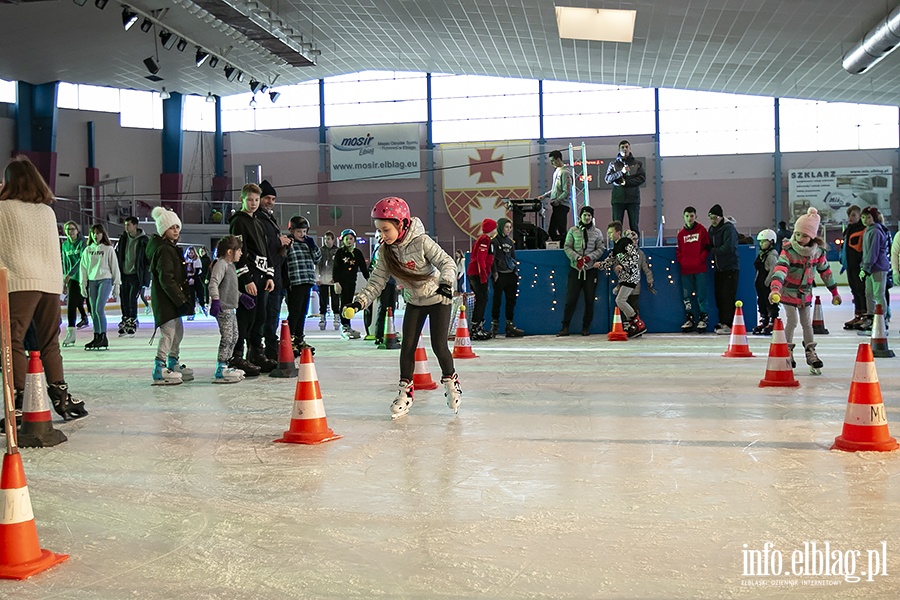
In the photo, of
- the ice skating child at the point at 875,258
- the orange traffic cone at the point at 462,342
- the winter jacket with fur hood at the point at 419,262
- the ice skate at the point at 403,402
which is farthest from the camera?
the ice skating child at the point at 875,258

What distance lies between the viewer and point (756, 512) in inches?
126

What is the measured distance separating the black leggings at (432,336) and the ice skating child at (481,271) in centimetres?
579

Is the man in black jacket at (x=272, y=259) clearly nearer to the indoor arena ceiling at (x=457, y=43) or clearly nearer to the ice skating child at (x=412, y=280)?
the ice skating child at (x=412, y=280)

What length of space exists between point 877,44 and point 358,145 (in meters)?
18.4

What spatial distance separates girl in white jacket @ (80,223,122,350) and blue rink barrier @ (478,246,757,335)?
5070mm

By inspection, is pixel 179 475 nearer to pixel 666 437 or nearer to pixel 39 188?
pixel 39 188

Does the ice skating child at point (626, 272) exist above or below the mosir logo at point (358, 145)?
below

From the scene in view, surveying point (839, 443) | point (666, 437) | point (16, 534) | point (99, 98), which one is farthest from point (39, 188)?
point (99, 98)

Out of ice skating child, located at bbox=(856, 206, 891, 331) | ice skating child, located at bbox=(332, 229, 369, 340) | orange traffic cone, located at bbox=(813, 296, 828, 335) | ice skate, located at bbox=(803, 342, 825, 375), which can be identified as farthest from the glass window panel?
ice skate, located at bbox=(803, 342, 825, 375)

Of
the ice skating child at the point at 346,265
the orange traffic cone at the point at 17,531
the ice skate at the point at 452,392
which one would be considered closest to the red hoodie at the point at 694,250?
the ice skating child at the point at 346,265

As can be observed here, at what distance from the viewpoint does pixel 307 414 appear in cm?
474

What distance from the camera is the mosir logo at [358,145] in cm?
3061

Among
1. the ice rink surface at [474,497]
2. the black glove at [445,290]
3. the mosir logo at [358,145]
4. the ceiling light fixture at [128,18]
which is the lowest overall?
the ice rink surface at [474,497]

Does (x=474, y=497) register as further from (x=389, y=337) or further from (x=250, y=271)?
(x=389, y=337)
